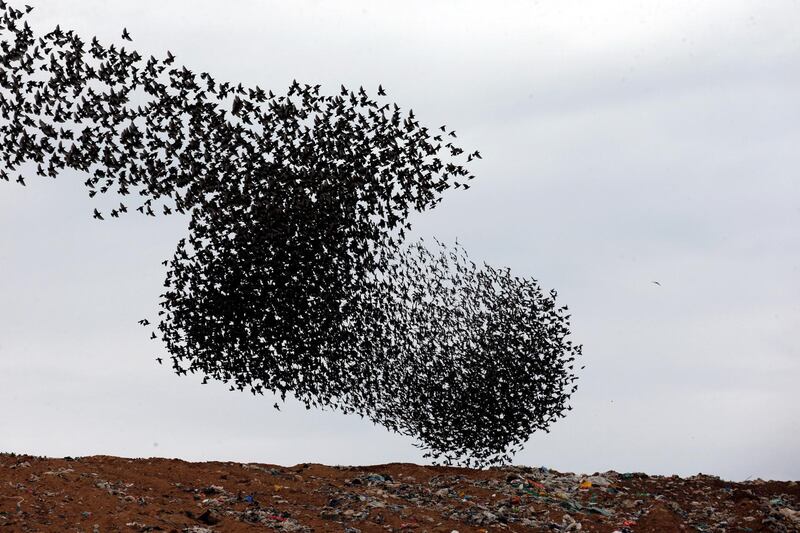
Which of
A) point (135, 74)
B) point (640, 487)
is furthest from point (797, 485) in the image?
point (135, 74)

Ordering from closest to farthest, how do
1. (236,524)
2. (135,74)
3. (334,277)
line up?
(236,524), (135,74), (334,277)

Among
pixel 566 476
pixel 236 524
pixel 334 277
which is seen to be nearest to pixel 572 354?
pixel 566 476

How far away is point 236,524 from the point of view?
15828 millimetres

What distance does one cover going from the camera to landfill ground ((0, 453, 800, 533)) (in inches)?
628

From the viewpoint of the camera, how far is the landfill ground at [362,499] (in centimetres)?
1595

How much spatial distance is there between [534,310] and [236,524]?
54.0 feet

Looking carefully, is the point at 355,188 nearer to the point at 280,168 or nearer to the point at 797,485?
the point at 280,168

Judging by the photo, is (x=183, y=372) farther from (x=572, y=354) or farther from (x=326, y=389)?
(x=572, y=354)

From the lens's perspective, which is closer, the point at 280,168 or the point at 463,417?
the point at 280,168

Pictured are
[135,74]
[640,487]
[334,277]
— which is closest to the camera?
[135,74]

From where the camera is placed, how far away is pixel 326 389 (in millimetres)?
23906

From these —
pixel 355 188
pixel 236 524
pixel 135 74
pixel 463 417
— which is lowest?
pixel 236 524

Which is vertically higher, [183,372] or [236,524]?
[183,372]

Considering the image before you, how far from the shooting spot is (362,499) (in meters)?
18.1
